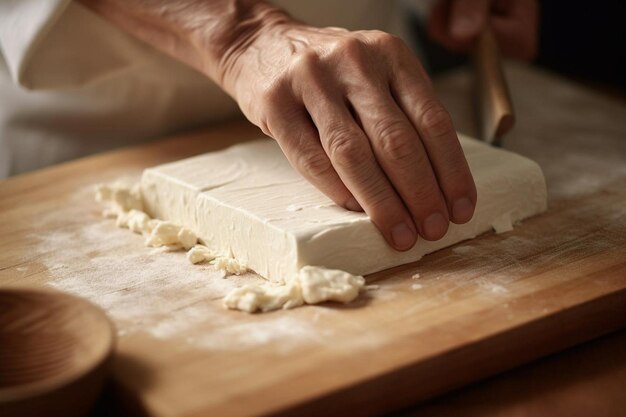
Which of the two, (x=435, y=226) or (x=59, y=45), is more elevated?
(x=59, y=45)

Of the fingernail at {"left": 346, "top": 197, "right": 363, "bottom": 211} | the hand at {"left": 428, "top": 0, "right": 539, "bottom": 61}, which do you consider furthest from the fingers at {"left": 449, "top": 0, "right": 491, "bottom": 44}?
the fingernail at {"left": 346, "top": 197, "right": 363, "bottom": 211}

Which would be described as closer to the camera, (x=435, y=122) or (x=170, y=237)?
(x=435, y=122)

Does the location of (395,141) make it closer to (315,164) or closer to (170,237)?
(315,164)

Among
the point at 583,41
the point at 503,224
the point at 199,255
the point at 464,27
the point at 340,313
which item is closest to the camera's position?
the point at 340,313

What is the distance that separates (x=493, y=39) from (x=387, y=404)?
5.27 feet

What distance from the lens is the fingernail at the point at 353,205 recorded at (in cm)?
177

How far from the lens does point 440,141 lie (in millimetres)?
1737

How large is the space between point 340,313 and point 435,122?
1.55ft

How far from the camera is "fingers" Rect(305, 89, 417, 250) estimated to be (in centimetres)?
169

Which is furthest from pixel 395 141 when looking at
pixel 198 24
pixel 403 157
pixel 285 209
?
pixel 198 24

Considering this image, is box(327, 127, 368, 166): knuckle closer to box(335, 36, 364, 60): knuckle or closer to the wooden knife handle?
box(335, 36, 364, 60): knuckle

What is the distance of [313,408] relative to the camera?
128cm

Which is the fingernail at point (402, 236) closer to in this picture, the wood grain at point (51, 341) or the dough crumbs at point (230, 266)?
the dough crumbs at point (230, 266)

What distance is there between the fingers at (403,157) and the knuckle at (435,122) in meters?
0.03
